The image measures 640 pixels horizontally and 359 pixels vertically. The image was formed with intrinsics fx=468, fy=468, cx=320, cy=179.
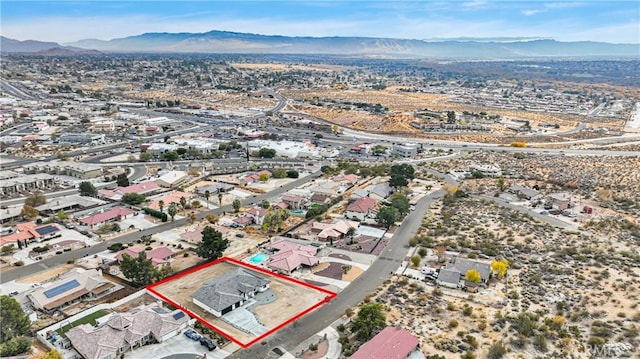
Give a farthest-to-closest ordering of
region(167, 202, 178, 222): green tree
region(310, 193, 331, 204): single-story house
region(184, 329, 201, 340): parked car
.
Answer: region(310, 193, 331, 204): single-story house < region(167, 202, 178, 222): green tree < region(184, 329, 201, 340): parked car

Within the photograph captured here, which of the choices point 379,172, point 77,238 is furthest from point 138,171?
point 379,172

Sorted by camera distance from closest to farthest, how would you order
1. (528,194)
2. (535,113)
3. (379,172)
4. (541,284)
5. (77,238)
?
(541,284), (77,238), (528,194), (379,172), (535,113)

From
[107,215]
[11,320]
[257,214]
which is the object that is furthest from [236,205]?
[11,320]

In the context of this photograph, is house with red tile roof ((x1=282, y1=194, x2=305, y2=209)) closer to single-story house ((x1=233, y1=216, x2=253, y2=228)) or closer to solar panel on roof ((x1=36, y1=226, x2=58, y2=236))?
single-story house ((x1=233, y1=216, x2=253, y2=228))

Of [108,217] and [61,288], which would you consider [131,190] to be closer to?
[108,217]

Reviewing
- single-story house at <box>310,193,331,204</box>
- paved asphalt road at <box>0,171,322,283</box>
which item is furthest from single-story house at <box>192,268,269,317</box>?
single-story house at <box>310,193,331,204</box>

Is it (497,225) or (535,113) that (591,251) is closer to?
(497,225)
